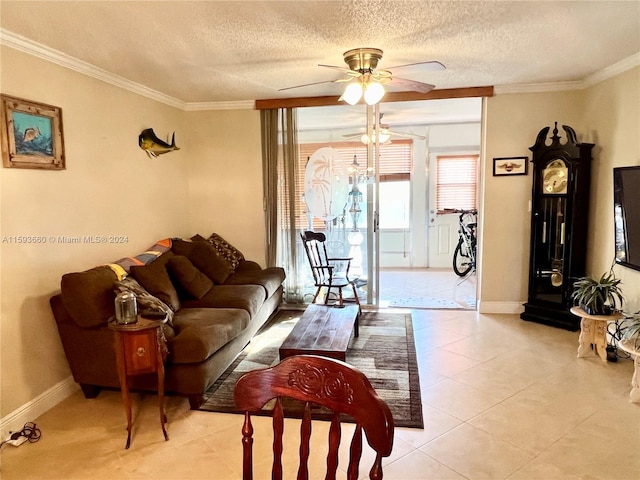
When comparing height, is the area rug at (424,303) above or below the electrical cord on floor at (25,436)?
above

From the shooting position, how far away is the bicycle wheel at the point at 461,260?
709 centimetres

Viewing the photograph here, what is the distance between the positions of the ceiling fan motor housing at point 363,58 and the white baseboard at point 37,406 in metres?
3.16

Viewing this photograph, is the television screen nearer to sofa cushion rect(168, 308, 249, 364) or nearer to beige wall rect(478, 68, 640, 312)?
beige wall rect(478, 68, 640, 312)

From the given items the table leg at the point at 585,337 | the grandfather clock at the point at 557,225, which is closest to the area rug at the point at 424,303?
the grandfather clock at the point at 557,225

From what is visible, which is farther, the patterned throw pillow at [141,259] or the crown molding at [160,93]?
the patterned throw pillow at [141,259]

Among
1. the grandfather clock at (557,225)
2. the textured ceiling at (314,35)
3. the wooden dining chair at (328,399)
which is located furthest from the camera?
the grandfather clock at (557,225)

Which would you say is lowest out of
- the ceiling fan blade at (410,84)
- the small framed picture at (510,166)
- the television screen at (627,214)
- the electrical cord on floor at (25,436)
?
the electrical cord on floor at (25,436)

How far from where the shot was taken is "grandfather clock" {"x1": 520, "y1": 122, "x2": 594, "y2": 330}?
412 cm

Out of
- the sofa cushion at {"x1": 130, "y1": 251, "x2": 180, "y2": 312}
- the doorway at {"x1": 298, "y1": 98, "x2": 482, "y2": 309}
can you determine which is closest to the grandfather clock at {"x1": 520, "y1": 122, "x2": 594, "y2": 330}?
the doorway at {"x1": 298, "y1": 98, "x2": 482, "y2": 309}

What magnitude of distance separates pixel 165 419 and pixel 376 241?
306 cm

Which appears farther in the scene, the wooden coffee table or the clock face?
the clock face

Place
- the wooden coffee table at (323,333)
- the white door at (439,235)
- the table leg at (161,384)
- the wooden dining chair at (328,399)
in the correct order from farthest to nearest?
the white door at (439,235) → the wooden coffee table at (323,333) → the table leg at (161,384) → the wooden dining chair at (328,399)

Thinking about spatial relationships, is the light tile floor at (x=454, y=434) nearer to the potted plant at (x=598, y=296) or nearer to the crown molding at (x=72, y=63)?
the potted plant at (x=598, y=296)

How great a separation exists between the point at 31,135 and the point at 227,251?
242 cm
